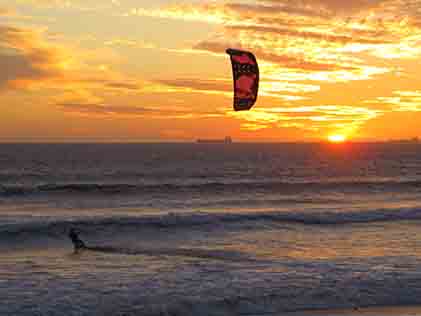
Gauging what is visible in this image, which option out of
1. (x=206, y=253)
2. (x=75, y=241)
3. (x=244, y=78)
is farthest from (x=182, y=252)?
(x=244, y=78)

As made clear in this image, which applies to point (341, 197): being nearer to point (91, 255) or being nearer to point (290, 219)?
point (290, 219)

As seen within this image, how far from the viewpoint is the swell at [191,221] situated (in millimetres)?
21031

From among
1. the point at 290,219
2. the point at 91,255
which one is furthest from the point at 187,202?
the point at 91,255

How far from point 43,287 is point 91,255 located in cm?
428

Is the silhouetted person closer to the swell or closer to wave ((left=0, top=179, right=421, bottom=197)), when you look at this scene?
the swell

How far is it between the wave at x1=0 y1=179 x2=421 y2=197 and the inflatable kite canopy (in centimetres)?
2475

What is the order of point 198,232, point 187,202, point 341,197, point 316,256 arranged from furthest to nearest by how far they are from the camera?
point 341,197
point 187,202
point 198,232
point 316,256

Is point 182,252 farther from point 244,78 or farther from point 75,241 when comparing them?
point 244,78

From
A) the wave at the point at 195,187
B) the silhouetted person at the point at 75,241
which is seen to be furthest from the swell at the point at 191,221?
the wave at the point at 195,187

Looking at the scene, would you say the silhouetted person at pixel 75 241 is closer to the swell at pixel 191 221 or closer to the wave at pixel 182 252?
the wave at pixel 182 252

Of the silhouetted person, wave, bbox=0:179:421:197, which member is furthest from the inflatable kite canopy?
wave, bbox=0:179:421:197

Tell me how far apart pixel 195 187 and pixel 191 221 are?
625 inches

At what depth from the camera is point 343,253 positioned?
16.3 m

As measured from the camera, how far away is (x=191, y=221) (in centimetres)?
2386
